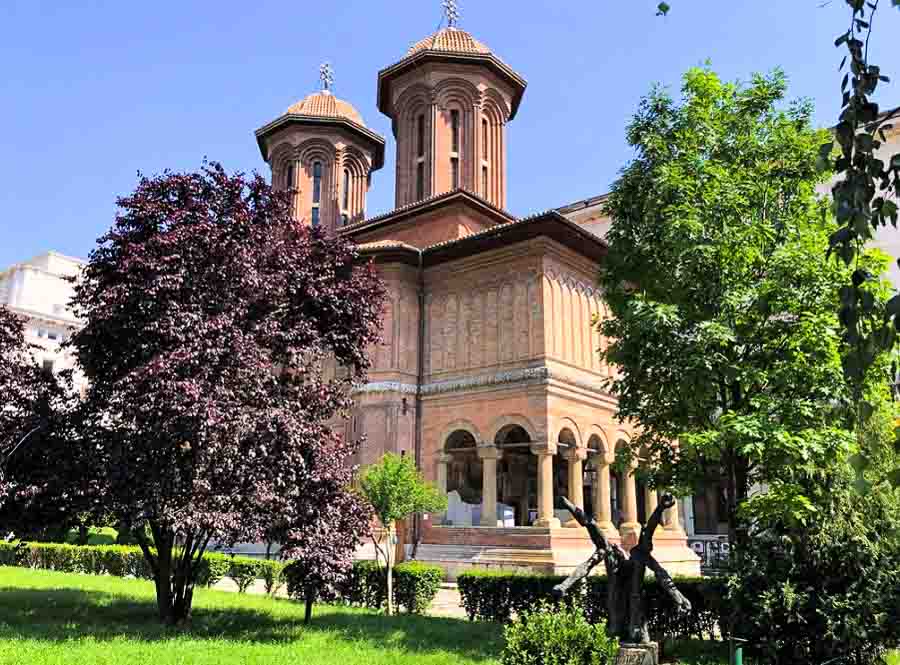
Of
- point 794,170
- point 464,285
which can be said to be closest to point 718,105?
point 794,170

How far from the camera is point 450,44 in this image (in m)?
28.1

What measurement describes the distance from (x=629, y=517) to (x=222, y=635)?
14.6 m

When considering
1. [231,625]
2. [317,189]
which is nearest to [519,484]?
[317,189]

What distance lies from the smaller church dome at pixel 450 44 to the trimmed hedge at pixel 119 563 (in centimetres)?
1910

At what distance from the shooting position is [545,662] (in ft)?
20.7

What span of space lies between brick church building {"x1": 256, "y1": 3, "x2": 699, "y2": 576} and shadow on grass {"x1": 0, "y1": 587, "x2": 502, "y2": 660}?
6.98 meters

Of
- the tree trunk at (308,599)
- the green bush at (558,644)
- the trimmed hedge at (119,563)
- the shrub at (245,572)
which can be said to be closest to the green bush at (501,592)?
the tree trunk at (308,599)

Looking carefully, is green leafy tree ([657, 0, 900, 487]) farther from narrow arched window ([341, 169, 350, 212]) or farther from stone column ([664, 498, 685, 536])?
narrow arched window ([341, 169, 350, 212])

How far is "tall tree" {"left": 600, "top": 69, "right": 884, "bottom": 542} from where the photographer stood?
28.5 feet

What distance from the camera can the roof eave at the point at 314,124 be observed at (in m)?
31.4

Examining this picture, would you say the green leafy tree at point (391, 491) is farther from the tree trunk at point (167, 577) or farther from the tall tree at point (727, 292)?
the tall tree at point (727, 292)

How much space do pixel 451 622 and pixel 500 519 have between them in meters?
11.4

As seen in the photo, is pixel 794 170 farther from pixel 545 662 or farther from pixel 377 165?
pixel 377 165

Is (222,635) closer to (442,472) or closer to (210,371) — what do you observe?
(210,371)
